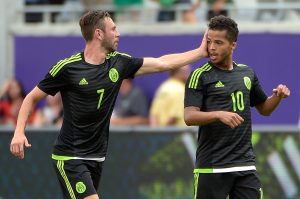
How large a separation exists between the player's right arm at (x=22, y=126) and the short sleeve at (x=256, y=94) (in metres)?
1.86

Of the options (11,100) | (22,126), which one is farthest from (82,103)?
(11,100)

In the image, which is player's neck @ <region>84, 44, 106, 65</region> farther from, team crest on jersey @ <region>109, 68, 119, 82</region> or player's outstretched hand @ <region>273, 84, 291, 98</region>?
player's outstretched hand @ <region>273, 84, 291, 98</region>

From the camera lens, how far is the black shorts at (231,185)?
843 centimetres

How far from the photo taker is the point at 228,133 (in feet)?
27.7

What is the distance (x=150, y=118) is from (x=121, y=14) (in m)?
2.54

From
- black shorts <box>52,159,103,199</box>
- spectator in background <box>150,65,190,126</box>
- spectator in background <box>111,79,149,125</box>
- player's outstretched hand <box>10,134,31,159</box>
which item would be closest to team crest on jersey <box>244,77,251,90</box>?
black shorts <box>52,159,103,199</box>

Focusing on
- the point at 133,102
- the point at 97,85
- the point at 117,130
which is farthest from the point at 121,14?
the point at 97,85

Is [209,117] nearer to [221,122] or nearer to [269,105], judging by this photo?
[221,122]

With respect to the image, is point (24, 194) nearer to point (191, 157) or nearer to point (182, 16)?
point (191, 157)

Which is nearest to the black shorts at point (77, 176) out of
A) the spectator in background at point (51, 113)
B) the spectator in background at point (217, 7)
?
the spectator in background at point (51, 113)

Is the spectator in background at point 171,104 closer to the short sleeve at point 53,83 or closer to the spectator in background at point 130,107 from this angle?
the spectator in background at point 130,107

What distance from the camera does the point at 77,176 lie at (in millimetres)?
8664

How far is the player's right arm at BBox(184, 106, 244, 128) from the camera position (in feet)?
26.2

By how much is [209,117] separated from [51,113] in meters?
6.88
